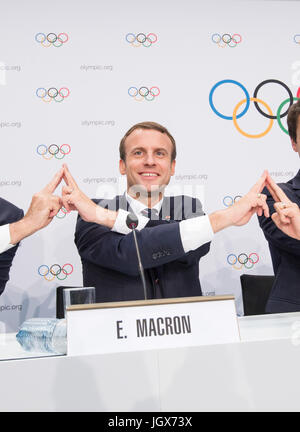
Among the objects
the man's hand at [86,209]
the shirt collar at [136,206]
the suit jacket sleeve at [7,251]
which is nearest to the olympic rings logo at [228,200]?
the shirt collar at [136,206]

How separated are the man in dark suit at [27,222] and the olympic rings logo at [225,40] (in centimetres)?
176

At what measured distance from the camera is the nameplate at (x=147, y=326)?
1397mm

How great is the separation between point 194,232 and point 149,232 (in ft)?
0.78

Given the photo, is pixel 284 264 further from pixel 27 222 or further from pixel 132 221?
pixel 27 222

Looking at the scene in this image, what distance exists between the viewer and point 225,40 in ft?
12.1

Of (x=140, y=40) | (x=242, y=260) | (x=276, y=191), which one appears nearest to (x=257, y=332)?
(x=276, y=191)

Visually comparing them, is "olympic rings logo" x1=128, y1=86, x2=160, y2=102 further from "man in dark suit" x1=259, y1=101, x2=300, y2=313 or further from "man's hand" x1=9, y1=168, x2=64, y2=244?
"man in dark suit" x1=259, y1=101, x2=300, y2=313
